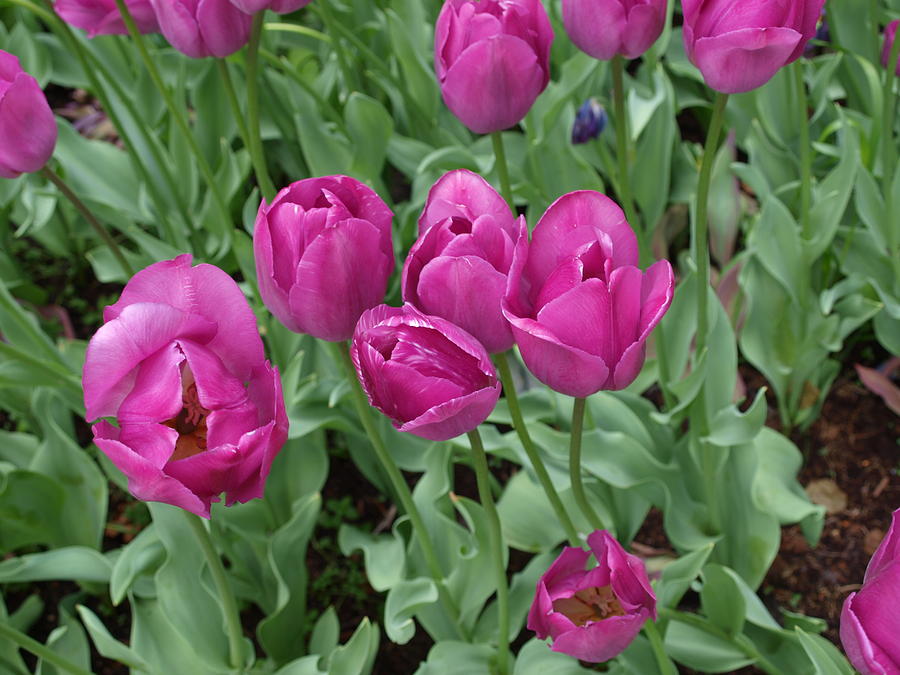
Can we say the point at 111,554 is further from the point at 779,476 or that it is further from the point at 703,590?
the point at 779,476

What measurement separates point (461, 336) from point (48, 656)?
0.66 meters

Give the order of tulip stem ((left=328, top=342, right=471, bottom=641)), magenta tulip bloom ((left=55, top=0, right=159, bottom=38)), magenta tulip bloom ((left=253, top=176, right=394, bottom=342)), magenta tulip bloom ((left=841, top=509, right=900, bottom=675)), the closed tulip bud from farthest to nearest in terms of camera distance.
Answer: the closed tulip bud < magenta tulip bloom ((left=55, top=0, right=159, bottom=38)) < tulip stem ((left=328, top=342, right=471, bottom=641)) < magenta tulip bloom ((left=253, top=176, right=394, bottom=342)) < magenta tulip bloom ((left=841, top=509, right=900, bottom=675))

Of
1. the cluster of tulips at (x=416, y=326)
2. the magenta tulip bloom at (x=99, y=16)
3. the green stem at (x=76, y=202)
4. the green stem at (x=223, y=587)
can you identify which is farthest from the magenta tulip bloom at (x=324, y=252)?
the magenta tulip bloom at (x=99, y=16)

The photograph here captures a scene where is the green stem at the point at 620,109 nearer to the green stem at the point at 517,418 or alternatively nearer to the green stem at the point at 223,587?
the green stem at the point at 517,418

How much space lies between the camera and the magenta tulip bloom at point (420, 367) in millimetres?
653

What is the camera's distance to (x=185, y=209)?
170cm

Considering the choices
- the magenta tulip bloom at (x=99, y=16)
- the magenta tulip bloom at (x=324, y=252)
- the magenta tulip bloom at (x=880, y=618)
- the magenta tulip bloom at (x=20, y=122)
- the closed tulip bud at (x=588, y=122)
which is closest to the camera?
the magenta tulip bloom at (x=880, y=618)

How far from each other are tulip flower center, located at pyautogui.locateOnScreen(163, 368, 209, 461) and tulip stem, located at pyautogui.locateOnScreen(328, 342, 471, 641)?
13cm

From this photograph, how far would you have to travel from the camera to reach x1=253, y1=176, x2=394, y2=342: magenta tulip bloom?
0.73 metres

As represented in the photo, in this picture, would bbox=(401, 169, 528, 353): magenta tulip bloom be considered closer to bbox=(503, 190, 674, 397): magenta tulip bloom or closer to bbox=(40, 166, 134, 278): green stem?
bbox=(503, 190, 674, 397): magenta tulip bloom

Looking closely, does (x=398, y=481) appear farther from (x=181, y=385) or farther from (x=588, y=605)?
(x=181, y=385)

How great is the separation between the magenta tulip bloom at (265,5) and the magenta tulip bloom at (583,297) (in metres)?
0.41

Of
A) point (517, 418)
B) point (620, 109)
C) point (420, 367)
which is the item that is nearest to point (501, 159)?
point (620, 109)

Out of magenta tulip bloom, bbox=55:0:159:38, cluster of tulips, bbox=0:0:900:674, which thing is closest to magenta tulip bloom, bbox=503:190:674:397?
cluster of tulips, bbox=0:0:900:674
